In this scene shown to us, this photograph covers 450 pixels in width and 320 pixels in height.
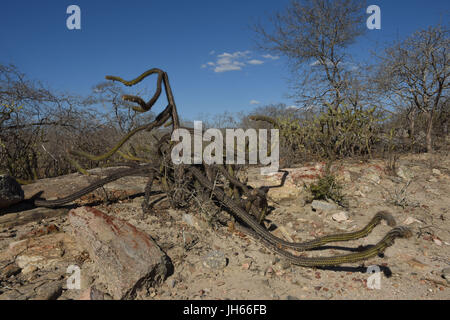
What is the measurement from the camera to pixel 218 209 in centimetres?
295

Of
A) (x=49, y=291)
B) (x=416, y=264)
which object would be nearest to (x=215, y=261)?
(x=49, y=291)

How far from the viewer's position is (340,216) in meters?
3.34

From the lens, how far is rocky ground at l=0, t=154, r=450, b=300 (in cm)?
197

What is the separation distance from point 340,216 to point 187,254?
1913mm

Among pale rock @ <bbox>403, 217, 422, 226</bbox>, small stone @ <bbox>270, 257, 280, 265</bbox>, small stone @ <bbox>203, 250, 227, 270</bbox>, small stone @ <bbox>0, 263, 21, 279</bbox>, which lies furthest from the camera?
pale rock @ <bbox>403, 217, 422, 226</bbox>

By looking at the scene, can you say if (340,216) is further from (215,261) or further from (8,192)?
(8,192)

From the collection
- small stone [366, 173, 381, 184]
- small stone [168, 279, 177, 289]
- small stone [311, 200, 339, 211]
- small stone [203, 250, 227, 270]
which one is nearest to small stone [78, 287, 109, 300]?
small stone [168, 279, 177, 289]

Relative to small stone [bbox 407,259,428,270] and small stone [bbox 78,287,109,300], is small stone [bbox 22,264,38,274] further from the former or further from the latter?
small stone [bbox 407,259,428,270]

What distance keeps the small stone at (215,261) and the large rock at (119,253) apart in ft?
0.92

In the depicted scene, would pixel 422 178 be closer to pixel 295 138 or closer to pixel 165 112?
pixel 295 138

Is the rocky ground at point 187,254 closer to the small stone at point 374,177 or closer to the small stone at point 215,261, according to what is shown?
the small stone at point 215,261

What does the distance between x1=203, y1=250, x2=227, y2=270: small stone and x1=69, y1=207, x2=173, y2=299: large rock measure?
281mm

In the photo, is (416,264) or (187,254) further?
(416,264)
